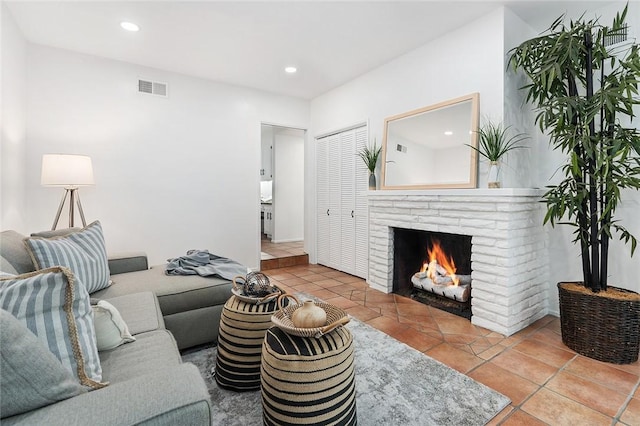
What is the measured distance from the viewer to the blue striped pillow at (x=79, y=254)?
5.83 ft

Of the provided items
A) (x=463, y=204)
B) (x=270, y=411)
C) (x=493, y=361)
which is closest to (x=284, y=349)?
(x=270, y=411)

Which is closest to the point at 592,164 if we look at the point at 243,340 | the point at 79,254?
the point at 243,340

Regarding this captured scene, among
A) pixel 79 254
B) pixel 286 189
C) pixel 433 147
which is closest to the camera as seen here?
pixel 79 254

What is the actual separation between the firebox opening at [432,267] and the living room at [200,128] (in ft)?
2.40

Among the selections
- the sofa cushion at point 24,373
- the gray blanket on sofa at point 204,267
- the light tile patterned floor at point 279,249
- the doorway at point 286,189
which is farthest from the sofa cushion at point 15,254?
the doorway at point 286,189

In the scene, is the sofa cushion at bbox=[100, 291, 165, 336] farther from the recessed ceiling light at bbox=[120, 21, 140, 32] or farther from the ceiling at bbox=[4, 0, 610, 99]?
the recessed ceiling light at bbox=[120, 21, 140, 32]

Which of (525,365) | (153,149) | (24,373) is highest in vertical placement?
(153,149)

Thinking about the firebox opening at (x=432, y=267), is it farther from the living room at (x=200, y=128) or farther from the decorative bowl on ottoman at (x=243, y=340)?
the decorative bowl on ottoman at (x=243, y=340)

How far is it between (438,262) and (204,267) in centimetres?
237

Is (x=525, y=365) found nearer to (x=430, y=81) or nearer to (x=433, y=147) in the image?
(x=433, y=147)

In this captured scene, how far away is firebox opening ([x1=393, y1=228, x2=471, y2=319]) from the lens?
9.95 feet

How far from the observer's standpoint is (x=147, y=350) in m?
1.35

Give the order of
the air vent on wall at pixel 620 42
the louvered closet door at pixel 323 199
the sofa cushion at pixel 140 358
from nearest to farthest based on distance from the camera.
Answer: the sofa cushion at pixel 140 358, the air vent on wall at pixel 620 42, the louvered closet door at pixel 323 199

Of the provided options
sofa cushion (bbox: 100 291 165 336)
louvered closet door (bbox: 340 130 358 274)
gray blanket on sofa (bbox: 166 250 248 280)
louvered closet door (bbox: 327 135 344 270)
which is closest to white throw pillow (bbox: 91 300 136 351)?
sofa cushion (bbox: 100 291 165 336)
